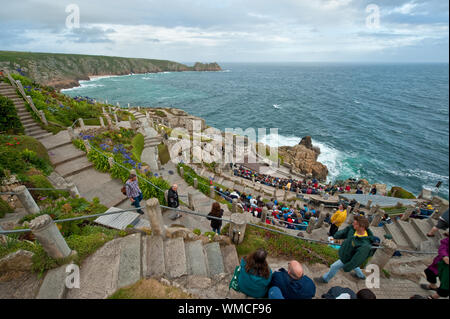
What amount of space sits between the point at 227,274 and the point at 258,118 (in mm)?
54057

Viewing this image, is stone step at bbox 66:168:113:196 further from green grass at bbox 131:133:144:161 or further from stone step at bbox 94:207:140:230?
green grass at bbox 131:133:144:161

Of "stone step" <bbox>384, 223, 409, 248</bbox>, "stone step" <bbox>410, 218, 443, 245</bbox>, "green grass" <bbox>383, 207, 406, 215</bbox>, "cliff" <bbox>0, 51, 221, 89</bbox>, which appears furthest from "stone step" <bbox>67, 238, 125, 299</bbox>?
"cliff" <bbox>0, 51, 221, 89</bbox>

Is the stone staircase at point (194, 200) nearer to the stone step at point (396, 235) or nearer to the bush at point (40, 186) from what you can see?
A: the bush at point (40, 186)

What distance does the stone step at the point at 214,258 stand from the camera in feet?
18.4

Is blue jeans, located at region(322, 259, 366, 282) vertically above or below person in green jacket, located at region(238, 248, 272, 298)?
below

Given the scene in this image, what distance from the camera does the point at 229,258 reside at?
6145mm

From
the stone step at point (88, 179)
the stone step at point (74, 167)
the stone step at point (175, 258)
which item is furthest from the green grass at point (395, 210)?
the stone step at point (74, 167)

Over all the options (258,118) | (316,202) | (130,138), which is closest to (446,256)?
(316,202)

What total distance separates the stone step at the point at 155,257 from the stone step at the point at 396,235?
1181cm

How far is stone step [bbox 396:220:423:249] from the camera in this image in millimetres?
9327

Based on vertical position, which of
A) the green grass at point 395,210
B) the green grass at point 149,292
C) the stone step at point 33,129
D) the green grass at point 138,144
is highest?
the stone step at point 33,129

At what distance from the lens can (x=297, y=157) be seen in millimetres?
31094

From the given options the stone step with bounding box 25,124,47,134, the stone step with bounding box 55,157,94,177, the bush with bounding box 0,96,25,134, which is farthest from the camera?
the stone step with bounding box 25,124,47,134
